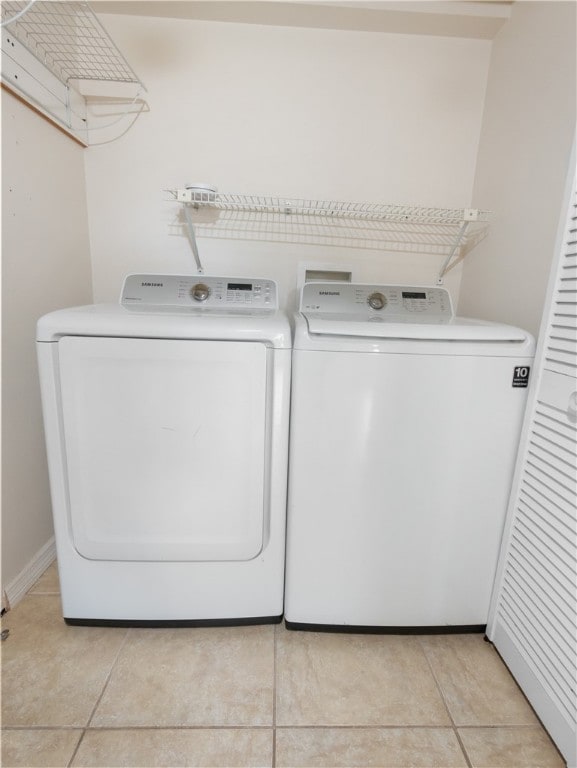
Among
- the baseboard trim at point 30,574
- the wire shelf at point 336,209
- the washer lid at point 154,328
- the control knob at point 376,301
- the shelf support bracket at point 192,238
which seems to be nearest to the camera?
the washer lid at point 154,328

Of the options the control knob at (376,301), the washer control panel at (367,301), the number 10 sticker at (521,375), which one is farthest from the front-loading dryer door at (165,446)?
the number 10 sticker at (521,375)

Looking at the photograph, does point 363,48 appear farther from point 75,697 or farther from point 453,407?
point 75,697

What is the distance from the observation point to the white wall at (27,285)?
1.39 meters

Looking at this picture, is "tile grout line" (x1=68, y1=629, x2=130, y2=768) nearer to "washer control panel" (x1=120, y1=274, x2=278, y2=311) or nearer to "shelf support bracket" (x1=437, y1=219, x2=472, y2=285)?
"washer control panel" (x1=120, y1=274, x2=278, y2=311)

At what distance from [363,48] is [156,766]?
2760mm

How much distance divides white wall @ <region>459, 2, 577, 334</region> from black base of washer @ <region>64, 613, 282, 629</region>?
57.7 inches

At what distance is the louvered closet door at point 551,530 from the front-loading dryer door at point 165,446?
0.84 meters

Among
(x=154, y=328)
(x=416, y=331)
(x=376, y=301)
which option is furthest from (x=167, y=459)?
(x=376, y=301)

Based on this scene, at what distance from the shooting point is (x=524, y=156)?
1525 millimetres

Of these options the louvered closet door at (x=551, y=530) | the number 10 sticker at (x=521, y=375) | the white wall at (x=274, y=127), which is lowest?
the louvered closet door at (x=551, y=530)

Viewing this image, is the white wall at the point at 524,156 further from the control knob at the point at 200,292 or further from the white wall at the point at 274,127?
the control knob at the point at 200,292

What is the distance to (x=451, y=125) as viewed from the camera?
1884 millimetres

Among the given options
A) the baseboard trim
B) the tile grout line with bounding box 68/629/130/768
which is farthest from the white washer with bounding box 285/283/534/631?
the baseboard trim

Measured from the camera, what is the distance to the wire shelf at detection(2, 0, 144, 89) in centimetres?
148
